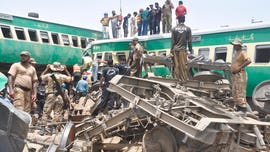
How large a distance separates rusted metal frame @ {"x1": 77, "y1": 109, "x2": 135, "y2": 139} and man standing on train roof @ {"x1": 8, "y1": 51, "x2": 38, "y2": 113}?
5.58ft

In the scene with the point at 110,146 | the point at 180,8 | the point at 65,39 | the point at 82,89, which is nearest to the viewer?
the point at 110,146

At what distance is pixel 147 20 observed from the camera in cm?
1581

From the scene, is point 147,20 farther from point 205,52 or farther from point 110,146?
point 110,146

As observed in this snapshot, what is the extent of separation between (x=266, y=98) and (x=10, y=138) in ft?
26.3

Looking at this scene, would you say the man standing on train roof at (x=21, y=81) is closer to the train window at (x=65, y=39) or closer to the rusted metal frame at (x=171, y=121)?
the rusted metal frame at (x=171, y=121)

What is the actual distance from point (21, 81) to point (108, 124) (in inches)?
95.9

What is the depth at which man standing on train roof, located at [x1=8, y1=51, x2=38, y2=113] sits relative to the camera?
25.0 ft

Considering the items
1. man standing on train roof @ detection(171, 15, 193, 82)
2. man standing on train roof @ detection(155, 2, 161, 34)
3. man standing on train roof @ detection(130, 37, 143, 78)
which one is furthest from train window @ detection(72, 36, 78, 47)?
man standing on train roof @ detection(171, 15, 193, 82)

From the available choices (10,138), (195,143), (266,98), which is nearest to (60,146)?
(195,143)

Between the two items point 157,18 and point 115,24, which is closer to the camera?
point 157,18

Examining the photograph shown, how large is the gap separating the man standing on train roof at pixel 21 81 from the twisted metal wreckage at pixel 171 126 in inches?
57.5

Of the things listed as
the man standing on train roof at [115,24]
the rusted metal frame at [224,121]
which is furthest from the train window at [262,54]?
the man standing on train roof at [115,24]

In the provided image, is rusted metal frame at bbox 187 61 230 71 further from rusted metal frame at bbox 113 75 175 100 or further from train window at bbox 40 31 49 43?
train window at bbox 40 31 49 43

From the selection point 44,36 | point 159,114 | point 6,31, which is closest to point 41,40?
point 44,36
